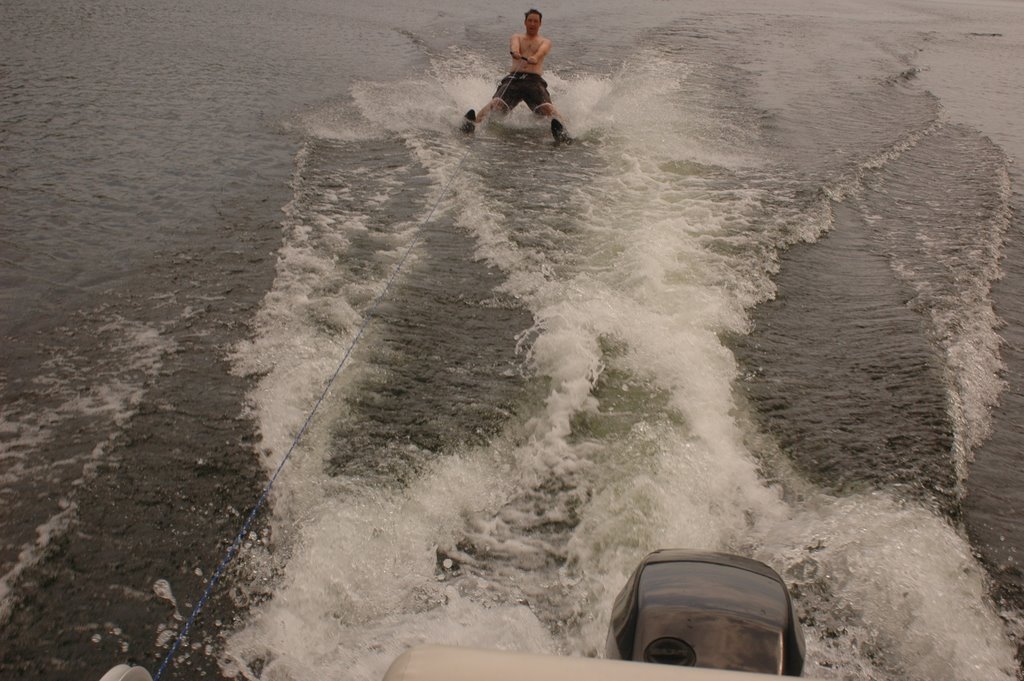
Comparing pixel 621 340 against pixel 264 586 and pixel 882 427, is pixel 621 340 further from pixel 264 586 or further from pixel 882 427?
pixel 264 586

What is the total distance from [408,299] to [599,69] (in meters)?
8.77

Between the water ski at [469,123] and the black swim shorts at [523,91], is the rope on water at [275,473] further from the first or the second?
the black swim shorts at [523,91]

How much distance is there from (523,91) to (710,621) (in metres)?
9.34

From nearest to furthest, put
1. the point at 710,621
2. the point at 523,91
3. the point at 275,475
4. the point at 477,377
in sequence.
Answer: the point at 710,621 → the point at 275,475 → the point at 477,377 → the point at 523,91

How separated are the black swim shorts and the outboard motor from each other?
8945mm

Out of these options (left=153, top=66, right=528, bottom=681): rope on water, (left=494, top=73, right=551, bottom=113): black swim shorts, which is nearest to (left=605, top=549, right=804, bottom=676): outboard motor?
(left=153, top=66, right=528, bottom=681): rope on water

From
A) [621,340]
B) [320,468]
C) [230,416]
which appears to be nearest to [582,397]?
[621,340]

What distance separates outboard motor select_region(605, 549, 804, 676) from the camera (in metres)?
1.96

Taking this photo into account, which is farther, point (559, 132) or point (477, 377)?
point (559, 132)

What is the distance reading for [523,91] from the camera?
10.4 metres

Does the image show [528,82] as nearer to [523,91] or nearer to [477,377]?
[523,91]

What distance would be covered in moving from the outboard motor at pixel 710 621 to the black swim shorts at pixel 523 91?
894cm

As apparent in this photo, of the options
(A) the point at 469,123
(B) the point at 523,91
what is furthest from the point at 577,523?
(B) the point at 523,91

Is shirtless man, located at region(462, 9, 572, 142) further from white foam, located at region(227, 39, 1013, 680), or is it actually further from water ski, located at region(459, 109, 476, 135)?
white foam, located at region(227, 39, 1013, 680)
